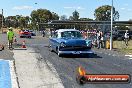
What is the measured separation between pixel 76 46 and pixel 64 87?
33.0ft

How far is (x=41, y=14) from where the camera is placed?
114875 millimetres

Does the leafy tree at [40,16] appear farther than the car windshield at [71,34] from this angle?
Yes

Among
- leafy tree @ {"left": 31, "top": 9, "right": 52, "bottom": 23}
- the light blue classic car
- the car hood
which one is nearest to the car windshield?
the light blue classic car

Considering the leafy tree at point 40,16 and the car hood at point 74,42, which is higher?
the leafy tree at point 40,16

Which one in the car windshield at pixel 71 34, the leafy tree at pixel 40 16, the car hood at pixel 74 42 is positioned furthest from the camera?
the leafy tree at pixel 40 16

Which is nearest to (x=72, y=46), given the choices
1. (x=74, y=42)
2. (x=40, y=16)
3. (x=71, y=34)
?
(x=74, y=42)

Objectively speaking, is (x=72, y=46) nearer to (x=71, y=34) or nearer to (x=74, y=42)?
(x=74, y=42)

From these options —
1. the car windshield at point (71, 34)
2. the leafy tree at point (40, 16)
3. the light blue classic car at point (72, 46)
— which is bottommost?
the light blue classic car at point (72, 46)

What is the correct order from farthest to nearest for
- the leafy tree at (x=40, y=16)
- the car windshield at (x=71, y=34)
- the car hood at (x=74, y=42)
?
1. the leafy tree at (x=40, y=16)
2. the car windshield at (x=71, y=34)
3. the car hood at (x=74, y=42)

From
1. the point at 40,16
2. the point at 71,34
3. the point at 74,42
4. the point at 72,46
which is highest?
the point at 40,16

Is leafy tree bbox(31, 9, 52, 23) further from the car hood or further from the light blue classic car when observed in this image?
the car hood

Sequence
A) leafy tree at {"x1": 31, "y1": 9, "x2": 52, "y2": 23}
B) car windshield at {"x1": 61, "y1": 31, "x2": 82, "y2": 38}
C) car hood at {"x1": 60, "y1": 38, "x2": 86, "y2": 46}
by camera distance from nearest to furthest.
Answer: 1. car hood at {"x1": 60, "y1": 38, "x2": 86, "y2": 46}
2. car windshield at {"x1": 61, "y1": 31, "x2": 82, "y2": 38}
3. leafy tree at {"x1": 31, "y1": 9, "x2": 52, "y2": 23}

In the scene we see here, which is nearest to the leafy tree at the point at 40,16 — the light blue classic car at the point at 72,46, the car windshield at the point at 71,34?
the car windshield at the point at 71,34

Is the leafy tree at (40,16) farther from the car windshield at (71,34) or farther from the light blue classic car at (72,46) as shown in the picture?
the light blue classic car at (72,46)
